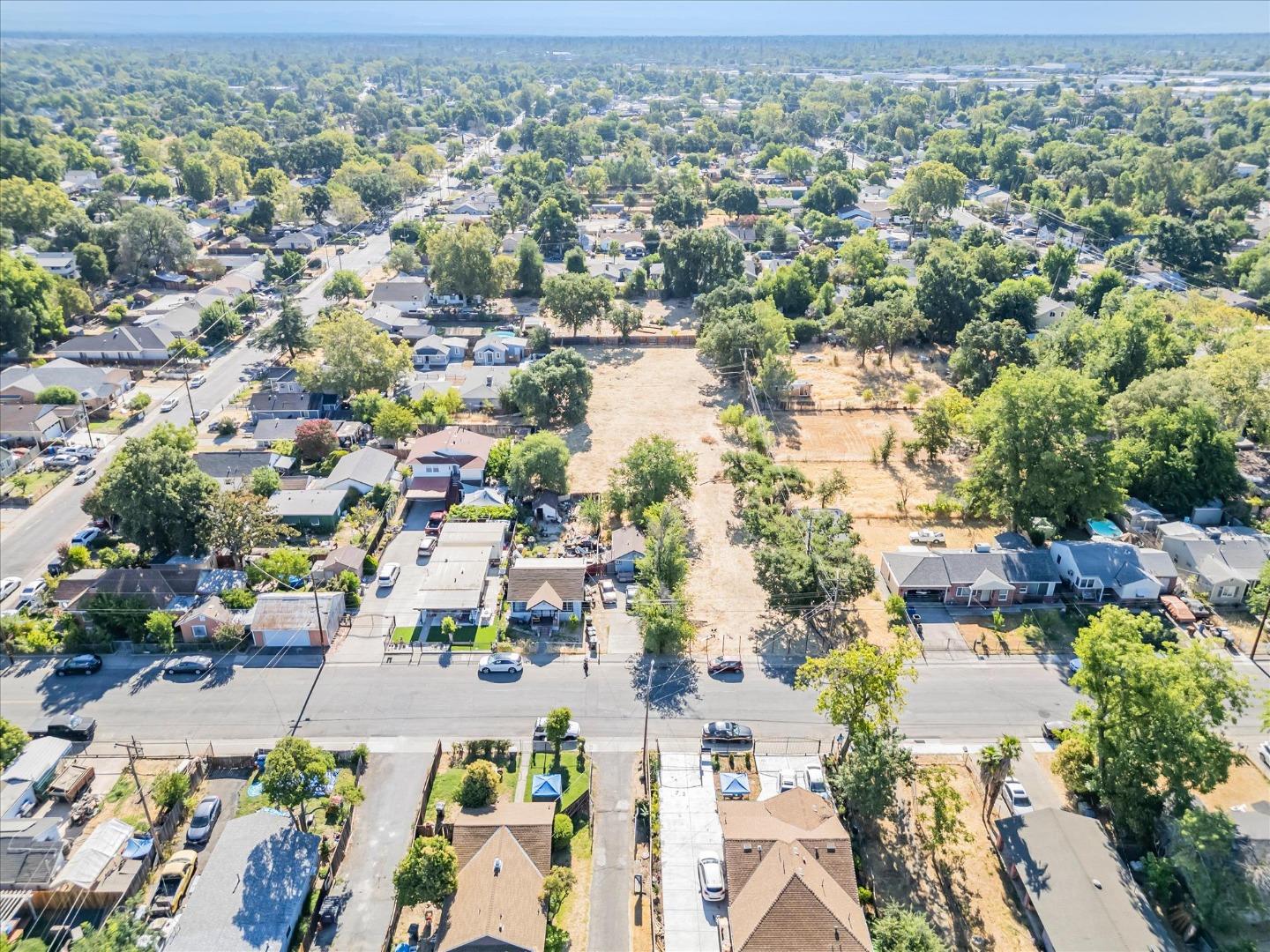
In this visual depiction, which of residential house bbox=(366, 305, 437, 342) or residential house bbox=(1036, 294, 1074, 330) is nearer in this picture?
residential house bbox=(1036, 294, 1074, 330)

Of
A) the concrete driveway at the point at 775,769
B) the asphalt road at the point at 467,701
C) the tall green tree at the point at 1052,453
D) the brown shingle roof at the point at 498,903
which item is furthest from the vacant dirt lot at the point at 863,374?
the brown shingle roof at the point at 498,903

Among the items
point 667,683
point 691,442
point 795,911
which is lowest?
point 691,442

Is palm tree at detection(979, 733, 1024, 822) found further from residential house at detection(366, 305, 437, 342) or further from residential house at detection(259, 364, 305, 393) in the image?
residential house at detection(366, 305, 437, 342)

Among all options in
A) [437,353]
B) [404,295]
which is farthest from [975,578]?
[404,295]

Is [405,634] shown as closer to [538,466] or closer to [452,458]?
[538,466]

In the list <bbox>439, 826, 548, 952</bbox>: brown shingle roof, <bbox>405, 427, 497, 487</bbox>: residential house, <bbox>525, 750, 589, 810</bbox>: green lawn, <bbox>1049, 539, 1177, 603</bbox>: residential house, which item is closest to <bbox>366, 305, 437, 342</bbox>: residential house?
<bbox>405, 427, 497, 487</bbox>: residential house
